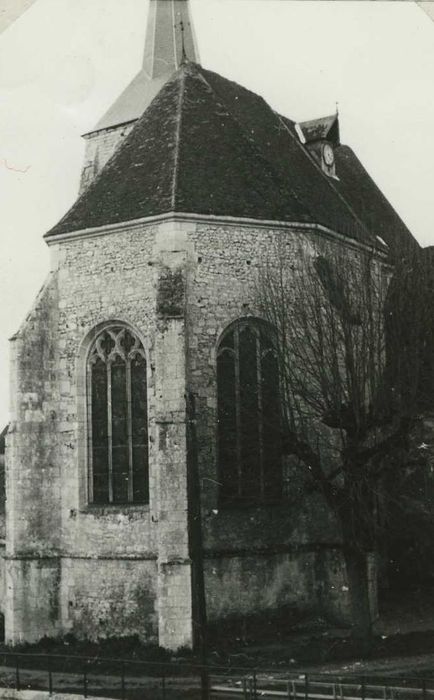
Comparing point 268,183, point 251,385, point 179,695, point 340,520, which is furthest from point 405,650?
point 268,183

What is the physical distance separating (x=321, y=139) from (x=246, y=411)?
34.7 ft

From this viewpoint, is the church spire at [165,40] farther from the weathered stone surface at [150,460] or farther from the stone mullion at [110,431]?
the stone mullion at [110,431]

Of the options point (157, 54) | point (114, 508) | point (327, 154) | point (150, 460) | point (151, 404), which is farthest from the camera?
point (157, 54)

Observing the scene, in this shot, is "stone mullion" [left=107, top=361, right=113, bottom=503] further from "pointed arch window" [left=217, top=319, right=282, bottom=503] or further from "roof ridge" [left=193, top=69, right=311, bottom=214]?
"roof ridge" [left=193, top=69, right=311, bottom=214]

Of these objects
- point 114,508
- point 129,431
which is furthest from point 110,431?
point 114,508

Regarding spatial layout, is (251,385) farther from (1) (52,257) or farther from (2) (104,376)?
(1) (52,257)

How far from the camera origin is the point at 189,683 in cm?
1489

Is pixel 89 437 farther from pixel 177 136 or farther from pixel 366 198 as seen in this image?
pixel 366 198

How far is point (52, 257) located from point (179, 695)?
34.2ft

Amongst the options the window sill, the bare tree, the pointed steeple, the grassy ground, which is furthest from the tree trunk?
the pointed steeple

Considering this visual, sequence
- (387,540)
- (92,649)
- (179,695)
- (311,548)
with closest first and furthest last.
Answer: (179,695), (92,649), (311,548), (387,540)

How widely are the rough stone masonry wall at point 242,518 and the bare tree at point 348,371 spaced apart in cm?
56

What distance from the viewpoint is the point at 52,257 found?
802 inches

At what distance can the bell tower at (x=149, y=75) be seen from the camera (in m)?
30.5
